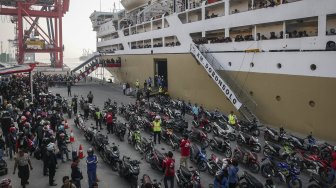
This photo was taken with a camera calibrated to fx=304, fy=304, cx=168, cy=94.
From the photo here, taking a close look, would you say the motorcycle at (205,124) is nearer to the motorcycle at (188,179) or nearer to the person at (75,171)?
the motorcycle at (188,179)

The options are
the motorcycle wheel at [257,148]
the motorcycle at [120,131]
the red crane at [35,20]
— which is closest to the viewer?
the motorcycle wheel at [257,148]

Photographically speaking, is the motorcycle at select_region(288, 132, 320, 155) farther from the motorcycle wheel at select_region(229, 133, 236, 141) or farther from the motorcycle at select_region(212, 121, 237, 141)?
the motorcycle at select_region(212, 121, 237, 141)

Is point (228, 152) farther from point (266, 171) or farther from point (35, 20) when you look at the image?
point (35, 20)

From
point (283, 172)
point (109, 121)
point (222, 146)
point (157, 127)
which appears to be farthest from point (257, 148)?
point (109, 121)

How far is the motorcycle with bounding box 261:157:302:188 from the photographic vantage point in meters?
9.81

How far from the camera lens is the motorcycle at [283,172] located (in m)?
9.81

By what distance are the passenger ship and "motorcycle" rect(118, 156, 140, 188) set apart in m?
9.73

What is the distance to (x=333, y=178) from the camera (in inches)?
385

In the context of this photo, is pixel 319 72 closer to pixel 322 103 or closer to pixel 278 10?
pixel 322 103

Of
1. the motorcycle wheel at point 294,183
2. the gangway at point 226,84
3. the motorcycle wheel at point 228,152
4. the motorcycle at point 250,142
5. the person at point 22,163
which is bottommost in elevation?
the motorcycle wheel at point 294,183

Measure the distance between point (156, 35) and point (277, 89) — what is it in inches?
696

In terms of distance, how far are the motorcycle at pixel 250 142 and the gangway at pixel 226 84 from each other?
2982 millimetres

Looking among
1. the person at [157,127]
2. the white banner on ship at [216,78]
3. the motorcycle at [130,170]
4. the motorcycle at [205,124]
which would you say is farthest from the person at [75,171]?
the white banner on ship at [216,78]

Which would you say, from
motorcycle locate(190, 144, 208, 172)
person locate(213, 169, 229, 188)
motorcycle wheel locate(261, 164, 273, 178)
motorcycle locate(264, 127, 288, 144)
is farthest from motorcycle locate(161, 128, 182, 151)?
person locate(213, 169, 229, 188)
